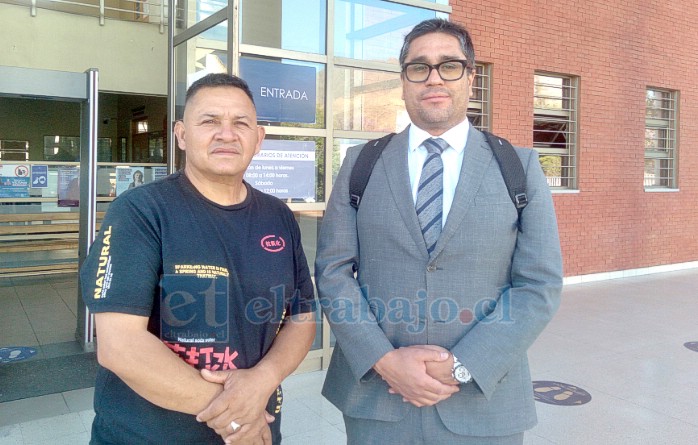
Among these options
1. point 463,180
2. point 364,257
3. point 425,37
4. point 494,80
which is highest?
point 494,80

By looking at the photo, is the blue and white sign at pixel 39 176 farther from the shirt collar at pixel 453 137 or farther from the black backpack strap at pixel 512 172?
the black backpack strap at pixel 512 172

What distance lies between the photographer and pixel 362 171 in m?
2.28

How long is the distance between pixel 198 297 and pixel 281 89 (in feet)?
11.1

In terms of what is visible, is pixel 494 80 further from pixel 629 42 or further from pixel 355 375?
pixel 355 375

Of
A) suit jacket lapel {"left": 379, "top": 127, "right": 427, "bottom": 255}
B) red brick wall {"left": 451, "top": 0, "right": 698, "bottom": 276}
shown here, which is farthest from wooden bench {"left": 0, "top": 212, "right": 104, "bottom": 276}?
suit jacket lapel {"left": 379, "top": 127, "right": 427, "bottom": 255}

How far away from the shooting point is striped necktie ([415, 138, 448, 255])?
2.12 m

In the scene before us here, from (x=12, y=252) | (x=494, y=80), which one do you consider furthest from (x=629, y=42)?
(x=12, y=252)

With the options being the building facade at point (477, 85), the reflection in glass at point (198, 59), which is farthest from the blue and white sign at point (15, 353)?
the reflection in glass at point (198, 59)

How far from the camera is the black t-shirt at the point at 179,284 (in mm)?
1775

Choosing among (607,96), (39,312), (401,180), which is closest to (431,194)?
(401,180)

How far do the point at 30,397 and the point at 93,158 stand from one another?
229 cm

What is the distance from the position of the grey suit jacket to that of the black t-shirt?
0.34 metres

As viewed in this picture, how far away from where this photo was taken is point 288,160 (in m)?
5.07

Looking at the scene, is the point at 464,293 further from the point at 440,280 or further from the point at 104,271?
the point at 104,271
